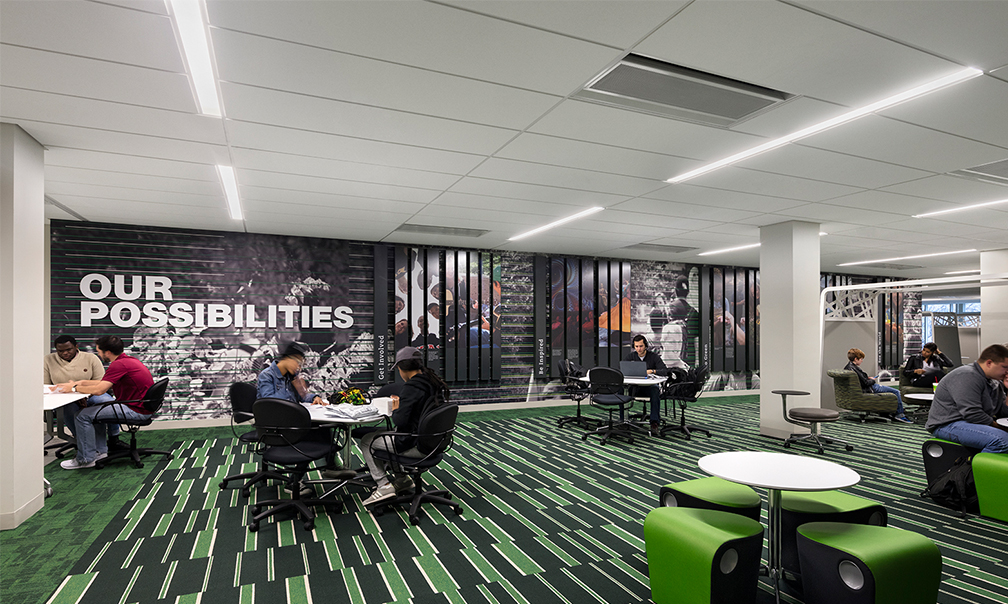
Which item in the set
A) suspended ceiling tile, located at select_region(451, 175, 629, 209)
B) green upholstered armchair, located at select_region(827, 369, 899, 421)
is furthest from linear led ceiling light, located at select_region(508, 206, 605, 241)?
green upholstered armchair, located at select_region(827, 369, 899, 421)

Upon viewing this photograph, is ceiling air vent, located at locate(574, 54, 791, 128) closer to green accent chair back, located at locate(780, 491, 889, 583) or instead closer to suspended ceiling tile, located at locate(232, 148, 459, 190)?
suspended ceiling tile, located at locate(232, 148, 459, 190)

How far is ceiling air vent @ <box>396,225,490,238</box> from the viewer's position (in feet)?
24.9

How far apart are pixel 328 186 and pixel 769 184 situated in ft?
14.7

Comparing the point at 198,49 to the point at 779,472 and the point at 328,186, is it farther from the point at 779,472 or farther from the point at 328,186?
the point at 779,472

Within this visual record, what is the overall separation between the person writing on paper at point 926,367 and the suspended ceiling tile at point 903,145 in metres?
6.54

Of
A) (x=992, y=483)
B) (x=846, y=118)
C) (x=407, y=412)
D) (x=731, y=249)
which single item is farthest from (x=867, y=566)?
(x=731, y=249)

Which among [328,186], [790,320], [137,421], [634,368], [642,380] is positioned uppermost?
[328,186]

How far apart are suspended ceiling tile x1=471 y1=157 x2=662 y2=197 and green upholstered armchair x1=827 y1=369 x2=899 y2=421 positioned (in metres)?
5.70

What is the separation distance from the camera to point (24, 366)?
12.8ft

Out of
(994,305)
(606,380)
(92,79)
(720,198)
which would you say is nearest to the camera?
(92,79)

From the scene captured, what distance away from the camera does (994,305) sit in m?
9.48

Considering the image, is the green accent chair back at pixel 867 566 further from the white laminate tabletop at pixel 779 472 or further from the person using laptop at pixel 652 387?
the person using laptop at pixel 652 387

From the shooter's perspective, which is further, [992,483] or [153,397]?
[153,397]

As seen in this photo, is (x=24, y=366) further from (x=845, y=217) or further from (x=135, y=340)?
(x=845, y=217)
